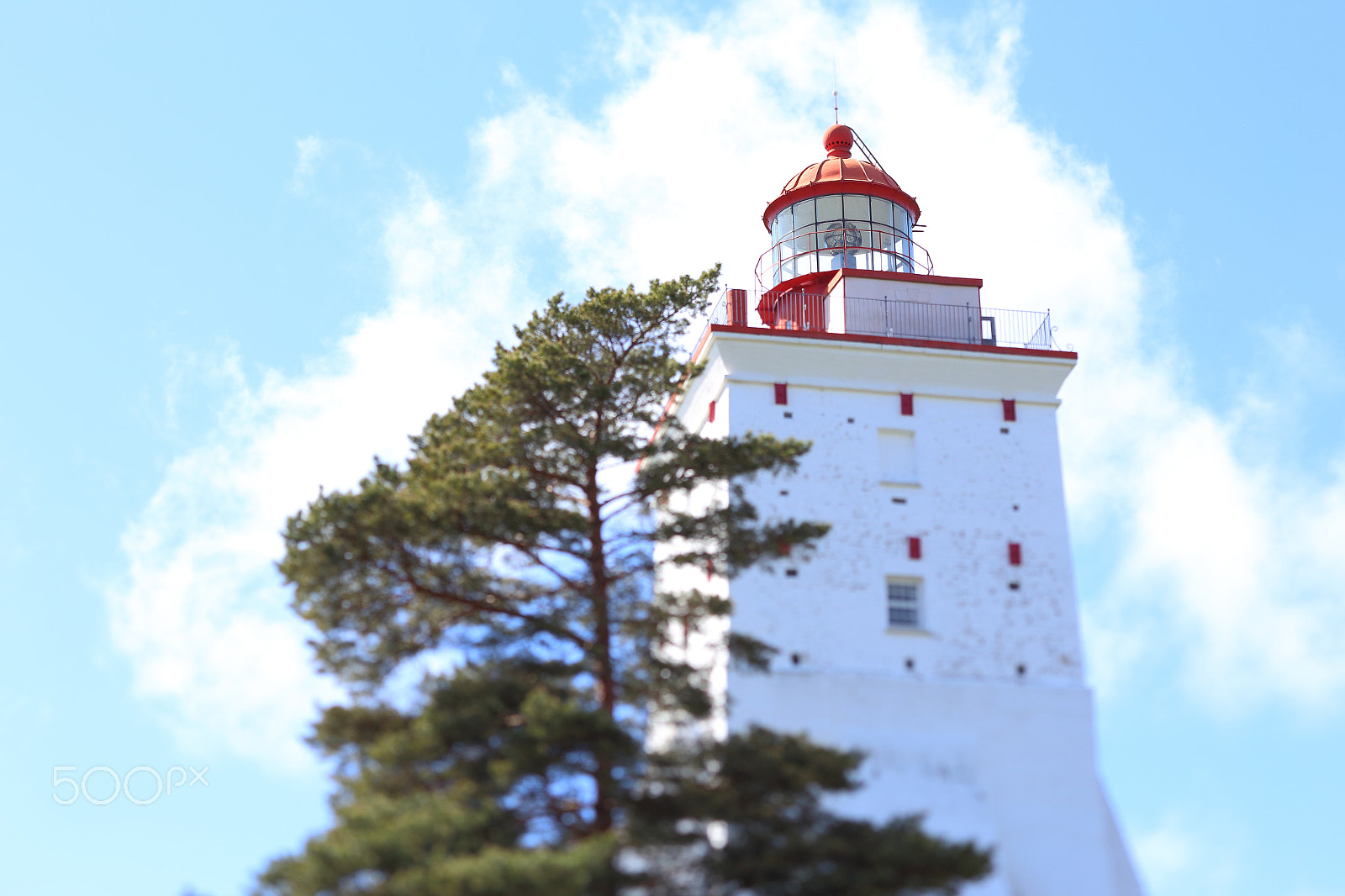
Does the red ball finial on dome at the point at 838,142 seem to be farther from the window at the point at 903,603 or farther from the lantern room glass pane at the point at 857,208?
the window at the point at 903,603

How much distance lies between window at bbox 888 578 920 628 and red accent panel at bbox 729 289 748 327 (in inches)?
248

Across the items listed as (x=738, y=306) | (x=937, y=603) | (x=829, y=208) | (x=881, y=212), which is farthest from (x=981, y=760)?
(x=829, y=208)

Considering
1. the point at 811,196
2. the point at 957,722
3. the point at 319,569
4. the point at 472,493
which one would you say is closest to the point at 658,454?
the point at 472,493

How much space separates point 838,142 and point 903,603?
1205cm

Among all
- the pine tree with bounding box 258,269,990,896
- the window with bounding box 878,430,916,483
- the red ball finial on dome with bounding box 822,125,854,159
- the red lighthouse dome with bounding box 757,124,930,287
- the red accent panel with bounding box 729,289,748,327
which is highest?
the red ball finial on dome with bounding box 822,125,854,159

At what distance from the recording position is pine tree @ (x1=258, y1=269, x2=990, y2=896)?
18.3 metres

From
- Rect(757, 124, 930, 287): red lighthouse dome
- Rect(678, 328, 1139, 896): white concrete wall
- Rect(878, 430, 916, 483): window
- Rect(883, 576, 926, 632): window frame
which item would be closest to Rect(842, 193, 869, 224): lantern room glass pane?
Rect(757, 124, 930, 287): red lighthouse dome

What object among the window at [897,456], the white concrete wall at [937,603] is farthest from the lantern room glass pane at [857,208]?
the window at [897,456]

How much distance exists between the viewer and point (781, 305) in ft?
106

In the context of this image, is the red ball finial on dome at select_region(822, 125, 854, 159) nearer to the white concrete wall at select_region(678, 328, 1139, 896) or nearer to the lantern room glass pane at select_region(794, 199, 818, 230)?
the lantern room glass pane at select_region(794, 199, 818, 230)

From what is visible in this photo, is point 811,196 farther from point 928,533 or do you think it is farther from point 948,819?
point 948,819

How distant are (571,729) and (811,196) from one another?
17615 millimetres

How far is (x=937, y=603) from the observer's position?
27500 mm

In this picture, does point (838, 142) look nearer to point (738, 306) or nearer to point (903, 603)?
point (738, 306)
